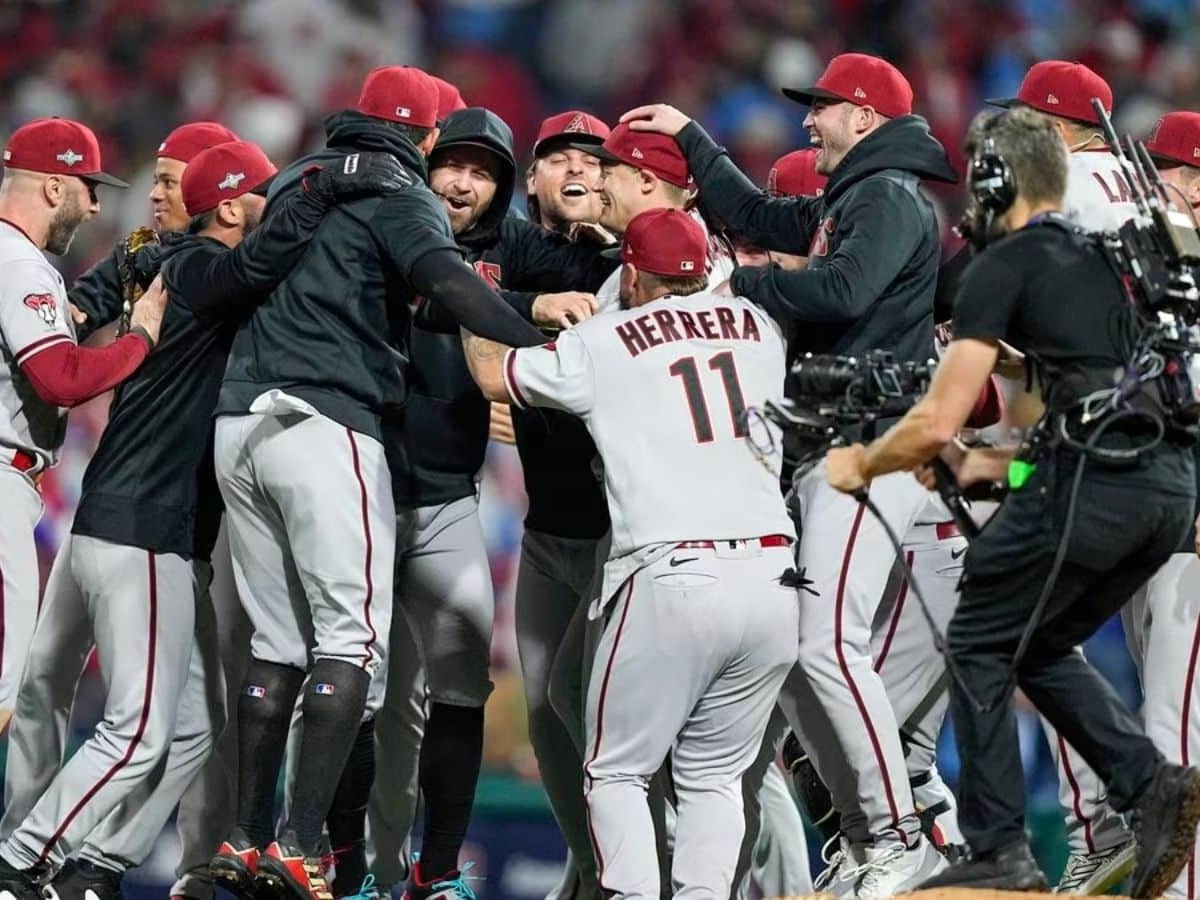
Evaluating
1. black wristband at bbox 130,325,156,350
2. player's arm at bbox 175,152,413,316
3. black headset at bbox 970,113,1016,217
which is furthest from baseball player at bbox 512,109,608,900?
black headset at bbox 970,113,1016,217

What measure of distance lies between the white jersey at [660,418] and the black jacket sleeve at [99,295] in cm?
188

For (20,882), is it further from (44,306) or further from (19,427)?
(44,306)

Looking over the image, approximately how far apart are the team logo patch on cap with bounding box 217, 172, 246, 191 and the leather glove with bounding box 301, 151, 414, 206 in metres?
0.39

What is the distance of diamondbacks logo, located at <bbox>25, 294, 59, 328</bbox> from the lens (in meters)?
6.18

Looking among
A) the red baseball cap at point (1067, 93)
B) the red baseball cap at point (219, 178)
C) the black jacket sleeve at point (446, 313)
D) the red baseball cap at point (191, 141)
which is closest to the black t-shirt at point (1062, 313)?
the red baseball cap at point (1067, 93)

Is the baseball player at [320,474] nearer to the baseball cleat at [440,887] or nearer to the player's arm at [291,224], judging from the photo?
the player's arm at [291,224]

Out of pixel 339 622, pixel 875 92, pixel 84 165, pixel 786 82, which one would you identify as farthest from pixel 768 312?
pixel 786 82

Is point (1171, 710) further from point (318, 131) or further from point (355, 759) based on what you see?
point (318, 131)

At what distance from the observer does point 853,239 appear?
589 centimetres

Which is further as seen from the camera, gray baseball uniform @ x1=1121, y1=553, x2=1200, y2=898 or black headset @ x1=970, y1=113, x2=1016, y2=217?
gray baseball uniform @ x1=1121, y1=553, x2=1200, y2=898

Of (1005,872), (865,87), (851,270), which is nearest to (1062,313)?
(851,270)

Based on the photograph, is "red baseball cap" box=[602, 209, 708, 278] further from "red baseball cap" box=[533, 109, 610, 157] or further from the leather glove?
"red baseball cap" box=[533, 109, 610, 157]

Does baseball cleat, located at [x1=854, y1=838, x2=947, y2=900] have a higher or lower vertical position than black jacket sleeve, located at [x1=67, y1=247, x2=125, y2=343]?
lower

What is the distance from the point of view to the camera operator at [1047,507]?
495 centimetres
